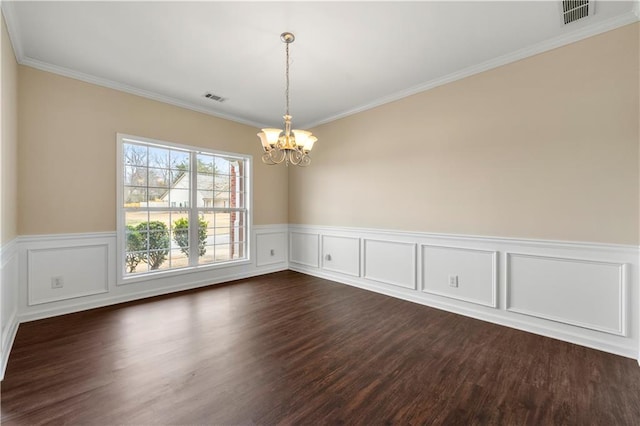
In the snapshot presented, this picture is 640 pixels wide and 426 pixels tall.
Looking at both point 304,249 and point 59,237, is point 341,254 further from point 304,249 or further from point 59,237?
point 59,237

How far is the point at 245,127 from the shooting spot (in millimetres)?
4945

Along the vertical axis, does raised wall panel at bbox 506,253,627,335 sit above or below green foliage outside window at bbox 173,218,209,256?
below

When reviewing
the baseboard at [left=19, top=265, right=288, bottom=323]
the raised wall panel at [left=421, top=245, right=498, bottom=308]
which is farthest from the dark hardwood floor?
the raised wall panel at [left=421, top=245, right=498, bottom=308]

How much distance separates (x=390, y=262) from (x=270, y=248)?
7.76 feet

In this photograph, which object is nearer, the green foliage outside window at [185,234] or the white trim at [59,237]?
the white trim at [59,237]

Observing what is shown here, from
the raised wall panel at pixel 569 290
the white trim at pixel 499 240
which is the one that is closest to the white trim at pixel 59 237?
the white trim at pixel 499 240

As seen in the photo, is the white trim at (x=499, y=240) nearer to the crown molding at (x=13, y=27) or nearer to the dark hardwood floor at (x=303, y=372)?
the dark hardwood floor at (x=303, y=372)

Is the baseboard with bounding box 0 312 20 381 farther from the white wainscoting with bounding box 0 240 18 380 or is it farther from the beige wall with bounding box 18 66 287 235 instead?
the beige wall with bounding box 18 66 287 235

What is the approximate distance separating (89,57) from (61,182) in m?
1.43

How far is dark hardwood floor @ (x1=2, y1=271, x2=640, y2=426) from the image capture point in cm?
169

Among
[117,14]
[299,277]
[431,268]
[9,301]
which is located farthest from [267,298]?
[117,14]

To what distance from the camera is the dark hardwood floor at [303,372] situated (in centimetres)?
169

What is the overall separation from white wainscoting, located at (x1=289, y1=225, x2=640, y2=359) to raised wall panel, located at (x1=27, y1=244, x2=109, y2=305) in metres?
3.48

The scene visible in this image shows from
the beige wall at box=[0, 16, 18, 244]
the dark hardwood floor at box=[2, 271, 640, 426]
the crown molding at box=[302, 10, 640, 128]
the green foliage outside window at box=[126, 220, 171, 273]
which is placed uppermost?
the crown molding at box=[302, 10, 640, 128]
